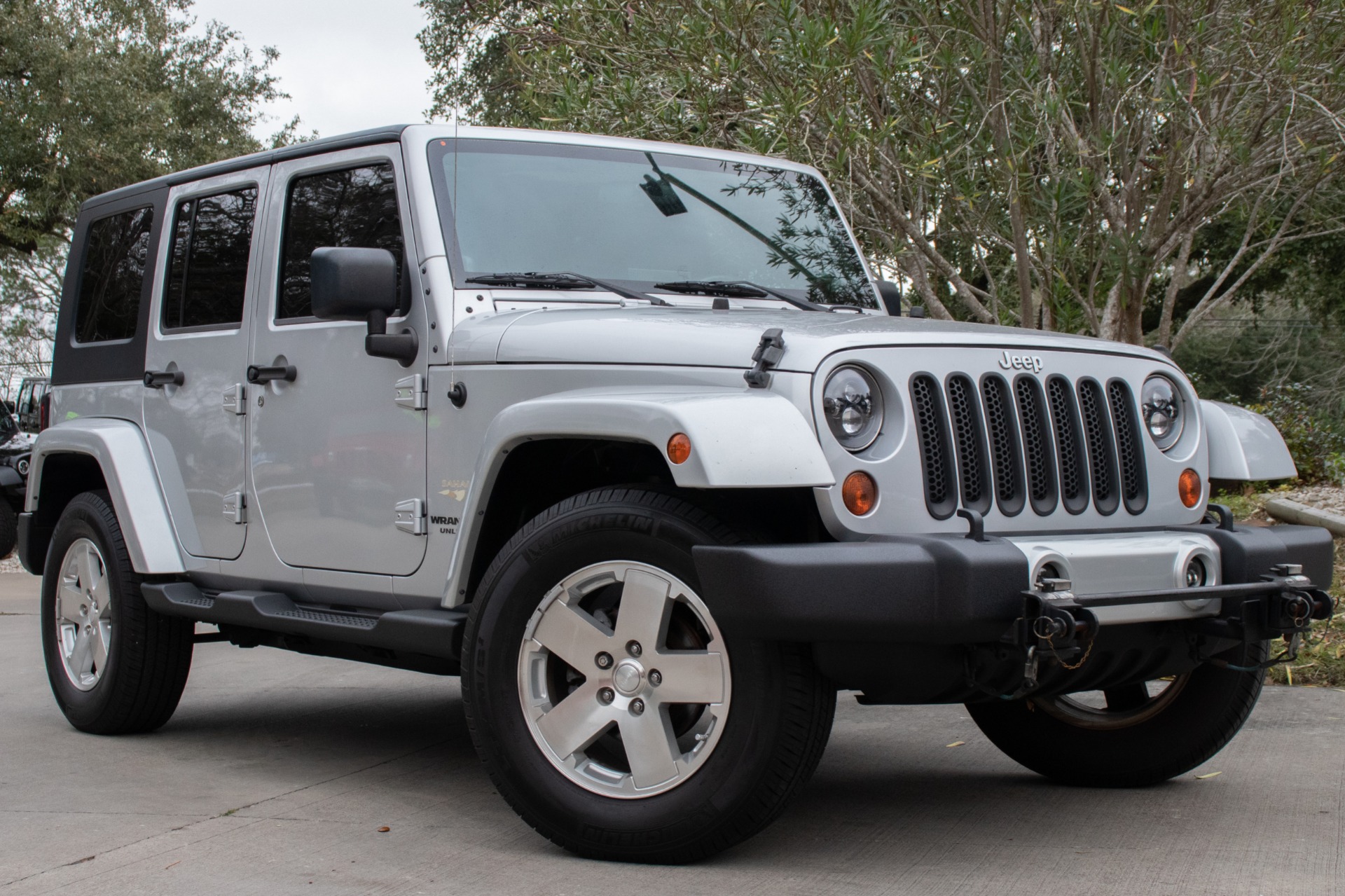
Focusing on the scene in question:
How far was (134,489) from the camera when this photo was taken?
5.79 m

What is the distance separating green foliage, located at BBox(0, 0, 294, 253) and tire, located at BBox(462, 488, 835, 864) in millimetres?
A: 18280

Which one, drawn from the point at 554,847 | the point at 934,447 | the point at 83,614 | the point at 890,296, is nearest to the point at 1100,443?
the point at 934,447

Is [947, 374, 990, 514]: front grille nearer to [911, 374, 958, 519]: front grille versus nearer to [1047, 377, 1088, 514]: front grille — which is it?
[911, 374, 958, 519]: front grille

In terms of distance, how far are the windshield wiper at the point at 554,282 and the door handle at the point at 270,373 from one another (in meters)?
0.86

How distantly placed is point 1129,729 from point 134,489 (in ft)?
12.1

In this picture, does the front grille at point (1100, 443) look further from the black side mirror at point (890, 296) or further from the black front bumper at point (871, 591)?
the black side mirror at point (890, 296)

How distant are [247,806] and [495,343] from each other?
167cm

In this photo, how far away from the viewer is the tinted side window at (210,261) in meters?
5.68

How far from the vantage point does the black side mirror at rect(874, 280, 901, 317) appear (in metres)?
5.70

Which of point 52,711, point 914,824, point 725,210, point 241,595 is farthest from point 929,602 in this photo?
point 52,711

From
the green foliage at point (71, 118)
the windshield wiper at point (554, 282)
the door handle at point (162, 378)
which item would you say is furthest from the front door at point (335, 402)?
the green foliage at point (71, 118)

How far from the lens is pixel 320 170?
210 inches

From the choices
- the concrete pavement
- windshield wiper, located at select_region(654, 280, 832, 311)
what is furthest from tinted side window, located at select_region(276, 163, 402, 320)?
the concrete pavement

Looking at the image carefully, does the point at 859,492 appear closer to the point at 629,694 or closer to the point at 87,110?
the point at 629,694
